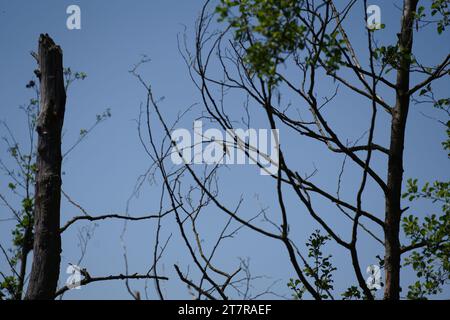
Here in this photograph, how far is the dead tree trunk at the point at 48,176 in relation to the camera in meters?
3.82

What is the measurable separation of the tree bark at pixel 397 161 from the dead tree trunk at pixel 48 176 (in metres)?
2.48

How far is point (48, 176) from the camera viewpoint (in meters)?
3.97

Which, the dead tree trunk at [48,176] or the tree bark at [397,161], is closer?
the tree bark at [397,161]

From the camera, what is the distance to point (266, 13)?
2.75 m

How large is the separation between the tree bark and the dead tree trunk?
2481 mm

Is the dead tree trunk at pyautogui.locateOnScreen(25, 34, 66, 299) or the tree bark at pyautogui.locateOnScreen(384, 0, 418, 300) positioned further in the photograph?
the dead tree trunk at pyautogui.locateOnScreen(25, 34, 66, 299)

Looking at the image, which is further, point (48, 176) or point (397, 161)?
point (48, 176)

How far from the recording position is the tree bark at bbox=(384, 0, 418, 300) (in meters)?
3.58

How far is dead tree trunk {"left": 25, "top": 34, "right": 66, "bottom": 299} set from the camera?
12.5ft

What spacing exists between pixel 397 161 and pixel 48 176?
2692mm

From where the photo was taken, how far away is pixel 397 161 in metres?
3.80
